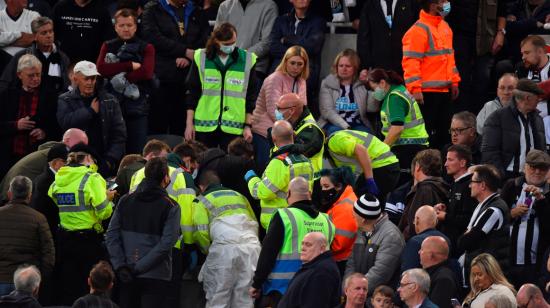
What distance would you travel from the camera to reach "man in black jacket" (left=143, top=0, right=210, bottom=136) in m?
19.6

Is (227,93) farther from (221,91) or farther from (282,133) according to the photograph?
(282,133)

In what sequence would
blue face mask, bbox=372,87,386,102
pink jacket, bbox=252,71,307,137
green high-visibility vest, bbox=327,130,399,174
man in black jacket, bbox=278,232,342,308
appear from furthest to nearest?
pink jacket, bbox=252,71,307,137, blue face mask, bbox=372,87,386,102, green high-visibility vest, bbox=327,130,399,174, man in black jacket, bbox=278,232,342,308

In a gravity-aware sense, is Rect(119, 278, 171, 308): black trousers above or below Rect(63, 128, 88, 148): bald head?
below

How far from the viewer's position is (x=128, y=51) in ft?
61.2

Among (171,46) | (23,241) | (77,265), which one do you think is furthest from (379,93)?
(23,241)

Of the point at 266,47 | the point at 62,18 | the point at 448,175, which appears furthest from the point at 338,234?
the point at 62,18

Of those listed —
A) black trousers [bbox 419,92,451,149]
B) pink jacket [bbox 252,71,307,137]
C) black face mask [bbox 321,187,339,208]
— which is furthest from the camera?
black trousers [bbox 419,92,451,149]

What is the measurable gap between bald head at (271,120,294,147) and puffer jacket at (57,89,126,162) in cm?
269

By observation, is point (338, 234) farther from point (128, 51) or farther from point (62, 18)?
point (62, 18)

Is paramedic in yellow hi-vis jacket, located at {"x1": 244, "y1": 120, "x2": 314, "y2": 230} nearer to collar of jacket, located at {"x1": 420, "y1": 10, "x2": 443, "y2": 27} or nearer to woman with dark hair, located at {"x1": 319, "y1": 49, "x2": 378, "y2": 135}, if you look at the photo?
woman with dark hair, located at {"x1": 319, "y1": 49, "x2": 378, "y2": 135}

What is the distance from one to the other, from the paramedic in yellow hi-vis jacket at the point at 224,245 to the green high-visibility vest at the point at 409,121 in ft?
8.71

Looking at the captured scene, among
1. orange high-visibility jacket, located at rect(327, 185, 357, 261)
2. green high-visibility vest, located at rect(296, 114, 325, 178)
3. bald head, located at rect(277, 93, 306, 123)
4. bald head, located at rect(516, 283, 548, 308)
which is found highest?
bald head, located at rect(277, 93, 306, 123)

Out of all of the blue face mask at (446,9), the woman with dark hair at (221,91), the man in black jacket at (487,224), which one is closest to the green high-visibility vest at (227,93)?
the woman with dark hair at (221,91)

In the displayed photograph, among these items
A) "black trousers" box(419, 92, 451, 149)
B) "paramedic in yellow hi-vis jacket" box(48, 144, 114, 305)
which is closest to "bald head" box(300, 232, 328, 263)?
"paramedic in yellow hi-vis jacket" box(48, 144, 114, 305)
